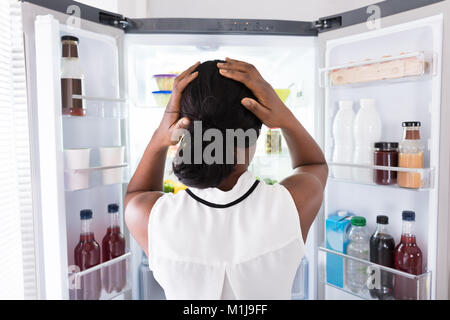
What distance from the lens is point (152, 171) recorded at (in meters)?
0.84

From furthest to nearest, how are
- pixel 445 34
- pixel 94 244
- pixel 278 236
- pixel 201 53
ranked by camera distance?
pixel 201 53
pixel 94 244
pixel 445 34
pixel 278 236

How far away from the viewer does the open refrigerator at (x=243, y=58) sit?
1.03 m

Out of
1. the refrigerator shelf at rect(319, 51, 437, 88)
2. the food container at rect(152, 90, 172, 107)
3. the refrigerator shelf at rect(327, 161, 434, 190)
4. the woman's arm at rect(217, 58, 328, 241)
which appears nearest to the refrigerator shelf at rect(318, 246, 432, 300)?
the refrigerator shelf at rect(327, 161, 434, 190)

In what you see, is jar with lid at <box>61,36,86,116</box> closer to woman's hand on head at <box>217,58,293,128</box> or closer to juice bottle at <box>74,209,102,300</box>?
juice bottle at <box>74,209,102,300</box>

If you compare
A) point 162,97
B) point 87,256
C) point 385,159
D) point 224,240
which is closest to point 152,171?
point 224,240

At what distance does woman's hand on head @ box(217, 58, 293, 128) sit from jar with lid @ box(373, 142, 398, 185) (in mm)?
629

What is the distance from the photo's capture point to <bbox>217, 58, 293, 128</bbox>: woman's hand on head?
0.64 metres

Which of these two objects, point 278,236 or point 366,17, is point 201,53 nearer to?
point 366,17

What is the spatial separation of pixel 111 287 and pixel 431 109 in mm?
1302

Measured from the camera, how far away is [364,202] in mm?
1372

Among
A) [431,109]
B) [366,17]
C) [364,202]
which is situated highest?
[366,17]

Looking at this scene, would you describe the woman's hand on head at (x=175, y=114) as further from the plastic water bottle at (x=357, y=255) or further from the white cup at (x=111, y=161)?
the plastic water bottle at (x=357, y=255)
